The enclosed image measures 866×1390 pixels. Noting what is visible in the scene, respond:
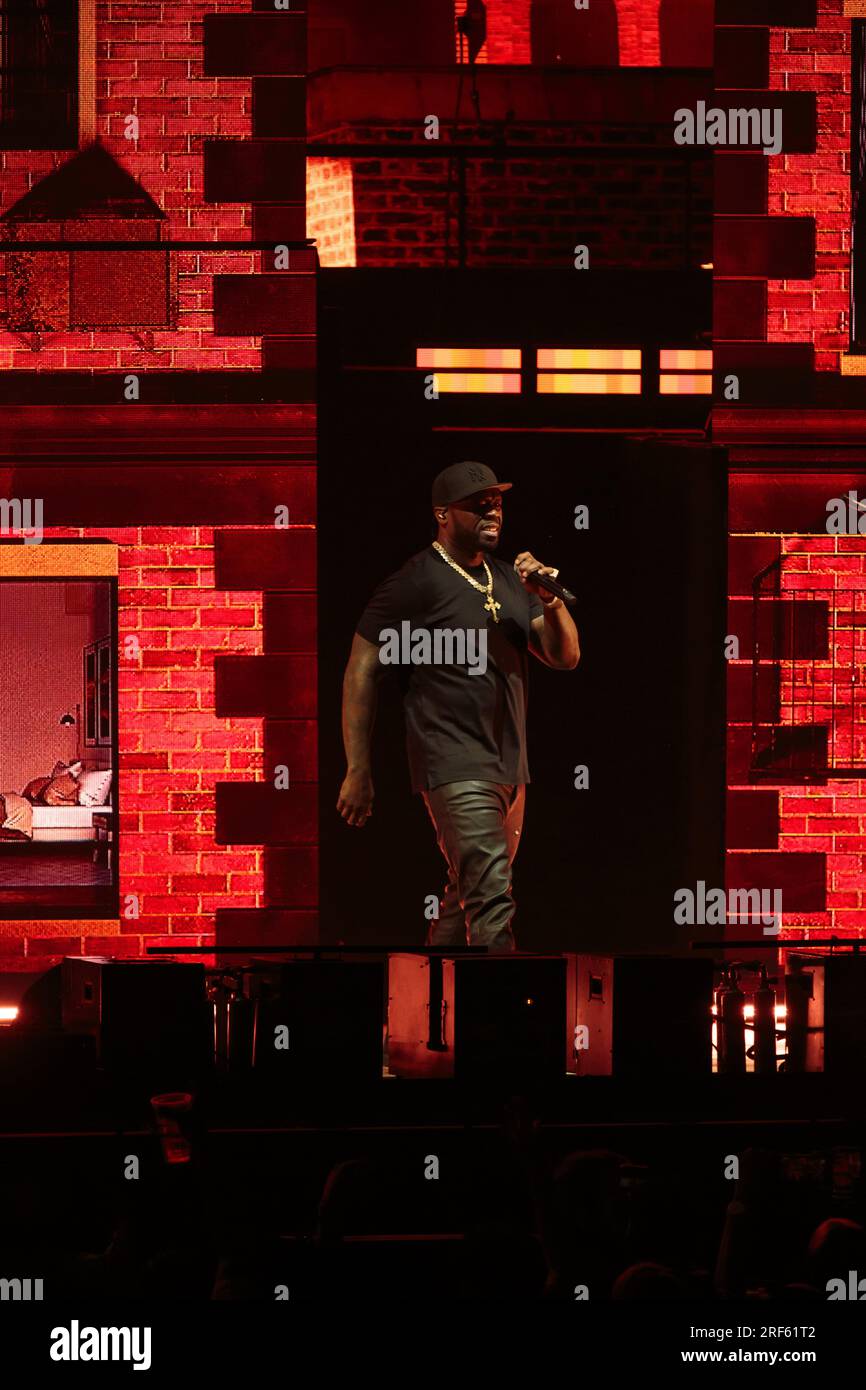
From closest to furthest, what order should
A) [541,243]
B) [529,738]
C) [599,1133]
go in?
[599,1133] → [529,738] → [541,243]

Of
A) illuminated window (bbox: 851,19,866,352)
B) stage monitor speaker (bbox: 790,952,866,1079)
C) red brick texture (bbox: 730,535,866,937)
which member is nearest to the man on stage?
red brick texture (bbox: 730,535,866,937)

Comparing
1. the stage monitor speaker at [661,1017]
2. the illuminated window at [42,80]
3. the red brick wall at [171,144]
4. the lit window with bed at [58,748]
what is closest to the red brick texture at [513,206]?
the red brick wall at [171,144]

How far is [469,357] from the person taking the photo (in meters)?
8.84

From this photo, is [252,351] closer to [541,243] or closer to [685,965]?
[541,243]

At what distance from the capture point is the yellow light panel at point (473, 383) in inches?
346

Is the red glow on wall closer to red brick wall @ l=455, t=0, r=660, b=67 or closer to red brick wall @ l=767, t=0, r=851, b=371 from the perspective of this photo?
red brick wall @ l=455, t=0, r=660, b=67

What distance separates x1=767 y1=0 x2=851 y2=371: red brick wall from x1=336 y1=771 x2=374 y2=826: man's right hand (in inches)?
113

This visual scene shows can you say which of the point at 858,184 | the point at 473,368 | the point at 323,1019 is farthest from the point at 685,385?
the point at 323,1019

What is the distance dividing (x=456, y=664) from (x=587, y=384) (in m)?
1.71

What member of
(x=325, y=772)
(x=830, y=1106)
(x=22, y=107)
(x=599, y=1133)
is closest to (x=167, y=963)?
(x=599, y=1133)

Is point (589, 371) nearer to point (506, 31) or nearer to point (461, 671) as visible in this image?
point (461, 671)

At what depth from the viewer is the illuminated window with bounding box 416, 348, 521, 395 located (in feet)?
28.9

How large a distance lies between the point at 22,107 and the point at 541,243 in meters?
2.53

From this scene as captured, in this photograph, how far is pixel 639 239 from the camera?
32.1 feet
